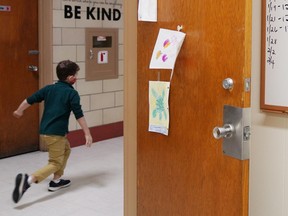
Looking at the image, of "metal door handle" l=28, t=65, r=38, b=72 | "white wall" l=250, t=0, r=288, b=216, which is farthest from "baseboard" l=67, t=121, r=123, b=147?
"white wall" l=250, t=0, r=288, b=216

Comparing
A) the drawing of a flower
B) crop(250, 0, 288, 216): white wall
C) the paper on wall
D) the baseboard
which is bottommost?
the baseboard

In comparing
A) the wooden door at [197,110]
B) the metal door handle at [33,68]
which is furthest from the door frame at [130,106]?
the metal door handle at [33,68]

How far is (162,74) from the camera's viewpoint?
2094mm

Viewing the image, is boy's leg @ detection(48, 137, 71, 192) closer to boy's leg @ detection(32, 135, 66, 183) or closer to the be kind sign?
boy's leg @ detection(32, 135, 66, 183)

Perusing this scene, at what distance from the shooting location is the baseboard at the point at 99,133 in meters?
5.24

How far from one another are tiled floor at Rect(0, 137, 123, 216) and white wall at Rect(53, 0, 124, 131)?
50 cm

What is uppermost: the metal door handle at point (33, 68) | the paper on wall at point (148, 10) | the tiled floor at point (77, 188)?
the paper on wall at point (148, 10)

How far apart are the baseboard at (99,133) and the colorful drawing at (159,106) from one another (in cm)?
312

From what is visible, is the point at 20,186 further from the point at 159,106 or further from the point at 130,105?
the point at 159,106

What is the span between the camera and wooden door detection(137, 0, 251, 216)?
→ 5.53 ft

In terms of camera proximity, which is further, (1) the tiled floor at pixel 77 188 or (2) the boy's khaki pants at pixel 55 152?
(2) the boy's khaki pants at pixel 55 152

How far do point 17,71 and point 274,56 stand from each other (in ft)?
11.3

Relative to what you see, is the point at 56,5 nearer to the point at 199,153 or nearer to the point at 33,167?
the point at 33,167

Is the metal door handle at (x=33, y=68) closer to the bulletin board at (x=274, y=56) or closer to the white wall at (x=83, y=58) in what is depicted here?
the white wall at (x=83, y=58)
